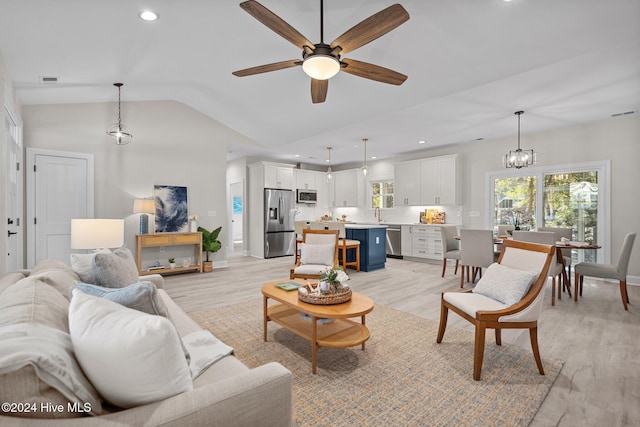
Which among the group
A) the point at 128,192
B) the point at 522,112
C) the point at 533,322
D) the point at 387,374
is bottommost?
the point at 387,374

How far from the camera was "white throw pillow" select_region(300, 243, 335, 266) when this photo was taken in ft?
13.6

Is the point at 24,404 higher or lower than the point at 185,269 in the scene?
higher

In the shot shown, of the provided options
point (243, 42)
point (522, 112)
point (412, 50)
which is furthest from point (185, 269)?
point (522, 112)

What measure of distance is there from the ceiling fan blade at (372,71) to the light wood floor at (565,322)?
2309 millimetres

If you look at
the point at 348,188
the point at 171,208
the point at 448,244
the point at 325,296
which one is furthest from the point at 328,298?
the point at 348,188

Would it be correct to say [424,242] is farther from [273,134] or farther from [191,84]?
[191,84]

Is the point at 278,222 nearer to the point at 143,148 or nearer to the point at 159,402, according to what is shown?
the point at 143,148

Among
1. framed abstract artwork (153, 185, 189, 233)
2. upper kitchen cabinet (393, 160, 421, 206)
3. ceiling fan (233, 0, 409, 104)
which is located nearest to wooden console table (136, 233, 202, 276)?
framed abstract artwork (153, 185, 189, 233)

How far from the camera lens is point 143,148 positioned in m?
5.51

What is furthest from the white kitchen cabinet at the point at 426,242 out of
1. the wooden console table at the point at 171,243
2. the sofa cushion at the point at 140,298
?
the sofa cushion at the point at 140,298

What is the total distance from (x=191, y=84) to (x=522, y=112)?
16.3 feet

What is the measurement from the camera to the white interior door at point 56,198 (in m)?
4.59

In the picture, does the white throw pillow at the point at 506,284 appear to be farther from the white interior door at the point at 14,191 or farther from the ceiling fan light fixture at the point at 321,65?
the white interior door at the point at 14,191

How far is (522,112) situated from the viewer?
4633 mm
